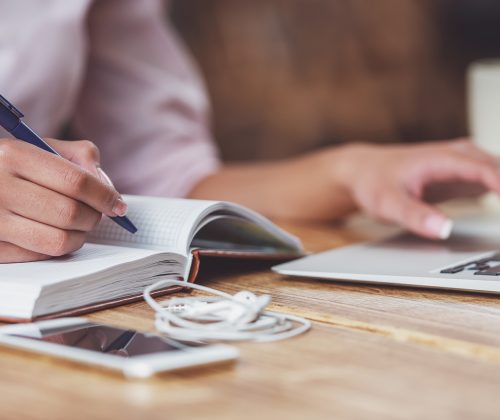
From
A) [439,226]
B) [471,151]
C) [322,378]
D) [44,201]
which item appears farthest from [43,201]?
[471,151]

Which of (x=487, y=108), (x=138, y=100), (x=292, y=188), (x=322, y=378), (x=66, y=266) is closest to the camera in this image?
(x=322, y=378)

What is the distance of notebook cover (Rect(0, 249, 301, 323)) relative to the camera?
553mm

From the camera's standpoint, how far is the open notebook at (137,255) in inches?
21.5

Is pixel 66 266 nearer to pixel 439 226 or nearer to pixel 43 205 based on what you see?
pixel 43 205

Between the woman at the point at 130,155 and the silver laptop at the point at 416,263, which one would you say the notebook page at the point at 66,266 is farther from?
the silver laptop at the point at 416,263

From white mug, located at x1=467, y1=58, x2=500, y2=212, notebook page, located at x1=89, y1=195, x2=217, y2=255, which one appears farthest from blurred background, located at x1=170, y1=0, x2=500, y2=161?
notebook page, located at x1=89, y1=195, x2=217, y2=255

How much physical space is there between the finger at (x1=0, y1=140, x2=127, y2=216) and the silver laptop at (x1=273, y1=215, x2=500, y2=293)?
0.19m

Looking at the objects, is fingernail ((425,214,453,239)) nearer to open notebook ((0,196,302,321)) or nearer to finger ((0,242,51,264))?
open notebook ((0,196,302,321))

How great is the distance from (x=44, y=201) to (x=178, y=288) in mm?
128

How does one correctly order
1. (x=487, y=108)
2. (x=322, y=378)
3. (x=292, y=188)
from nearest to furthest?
1. (x=322, y=378)
2. (x=292, y=188)
3. (x=487, y=108)

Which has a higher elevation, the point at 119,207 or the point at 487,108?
the point at 487,108

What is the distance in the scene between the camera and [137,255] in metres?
0.63

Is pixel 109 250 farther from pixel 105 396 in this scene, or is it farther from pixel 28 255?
pixel 105 396

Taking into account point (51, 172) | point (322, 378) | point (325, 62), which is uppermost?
point (325, 62)
